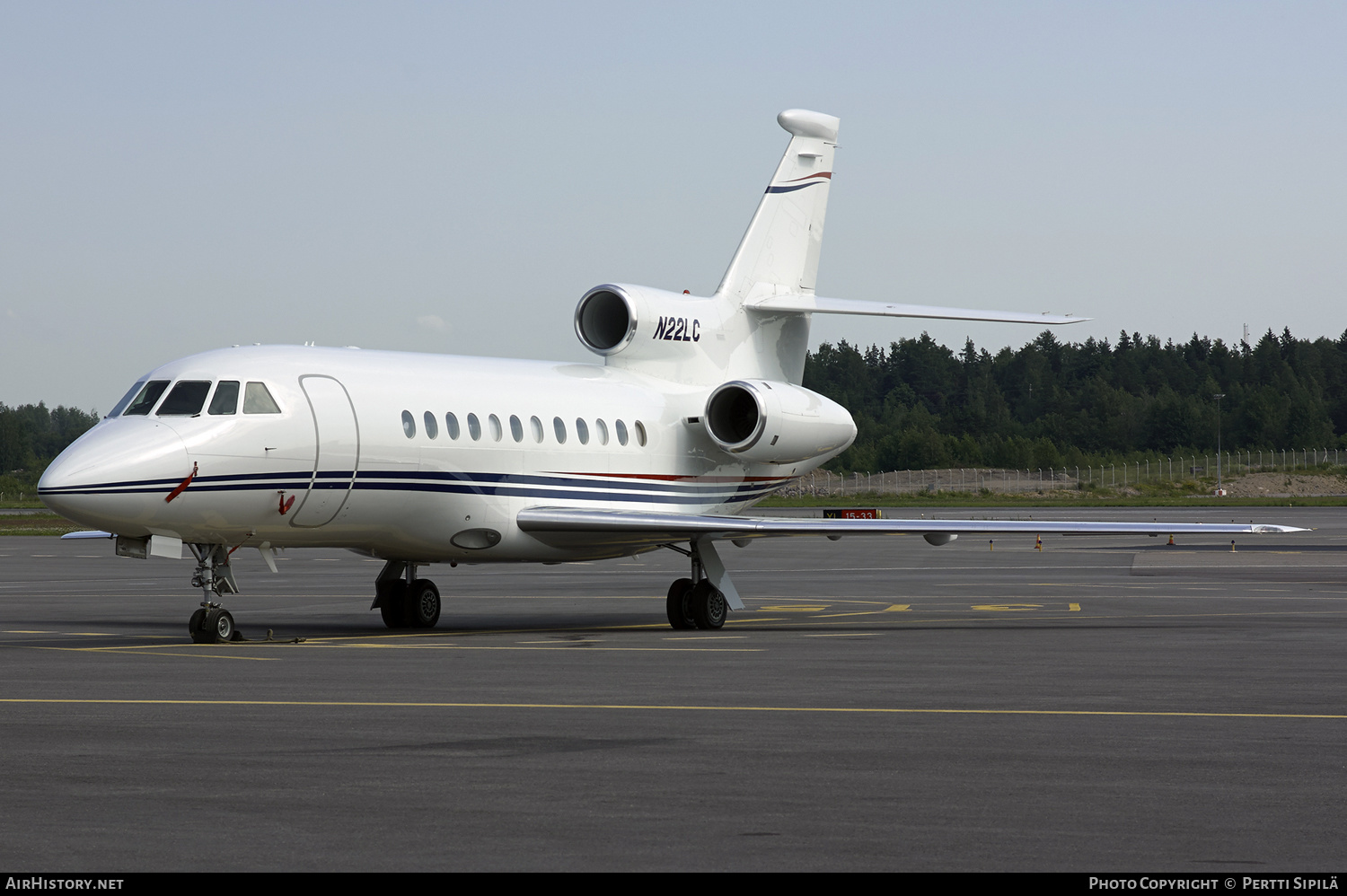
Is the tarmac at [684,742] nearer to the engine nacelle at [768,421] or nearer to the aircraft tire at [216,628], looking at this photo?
the aircraft tire at [216,628]

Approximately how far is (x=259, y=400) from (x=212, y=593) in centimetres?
219

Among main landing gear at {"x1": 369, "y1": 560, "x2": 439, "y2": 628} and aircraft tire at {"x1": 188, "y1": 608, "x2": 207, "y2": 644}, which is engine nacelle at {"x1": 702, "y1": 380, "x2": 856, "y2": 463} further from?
aircraft tire at {"x1": 188, "y1": 608, "x2": 207, "y2": 644}

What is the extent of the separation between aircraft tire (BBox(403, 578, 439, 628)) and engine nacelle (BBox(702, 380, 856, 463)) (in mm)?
5027

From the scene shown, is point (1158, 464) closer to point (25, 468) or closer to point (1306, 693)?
point (25, 468)

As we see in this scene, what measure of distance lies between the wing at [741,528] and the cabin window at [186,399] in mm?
4556

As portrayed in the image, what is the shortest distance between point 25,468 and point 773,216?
375 feet

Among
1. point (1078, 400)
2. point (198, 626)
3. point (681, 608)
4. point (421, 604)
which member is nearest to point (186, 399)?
point (198, 626)

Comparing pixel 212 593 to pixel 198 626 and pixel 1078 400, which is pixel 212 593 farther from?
pixel 1078 400

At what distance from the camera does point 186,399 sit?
1769cm

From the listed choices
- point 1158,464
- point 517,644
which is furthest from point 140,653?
point 1158,464

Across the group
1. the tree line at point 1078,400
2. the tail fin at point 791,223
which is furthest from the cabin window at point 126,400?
the tree line at point 1078,400

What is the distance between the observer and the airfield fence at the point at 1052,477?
11444 cm

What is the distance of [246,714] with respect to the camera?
446 inches

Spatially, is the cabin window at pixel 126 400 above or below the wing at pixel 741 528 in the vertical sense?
above
